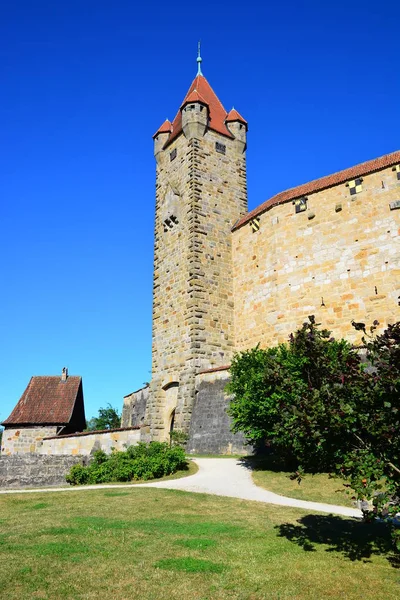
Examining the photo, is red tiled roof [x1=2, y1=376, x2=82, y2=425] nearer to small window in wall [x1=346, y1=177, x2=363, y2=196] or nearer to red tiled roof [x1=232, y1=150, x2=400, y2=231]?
red tiled roof [x1=232, y1=150, x2=400, y2=231]

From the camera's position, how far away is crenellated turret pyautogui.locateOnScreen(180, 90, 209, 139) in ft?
79.3

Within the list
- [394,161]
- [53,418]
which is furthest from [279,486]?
[53,418]

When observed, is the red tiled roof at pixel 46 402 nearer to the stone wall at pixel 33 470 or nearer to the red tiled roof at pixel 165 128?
the stone wall at pixel 33 470

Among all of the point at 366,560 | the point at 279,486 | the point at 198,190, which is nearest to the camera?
the point at 366,560

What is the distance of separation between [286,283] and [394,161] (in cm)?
673

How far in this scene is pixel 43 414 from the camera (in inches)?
1248

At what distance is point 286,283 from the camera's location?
68.3ft

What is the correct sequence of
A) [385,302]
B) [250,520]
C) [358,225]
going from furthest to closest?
[358,225] < [385,302] < [250,520]

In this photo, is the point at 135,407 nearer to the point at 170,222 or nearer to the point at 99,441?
the point at 99,441

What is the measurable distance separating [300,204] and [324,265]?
334 cm

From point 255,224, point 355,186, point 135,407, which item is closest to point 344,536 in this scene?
point 355,186

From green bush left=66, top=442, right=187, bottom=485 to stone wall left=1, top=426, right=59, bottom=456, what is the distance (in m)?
17.5

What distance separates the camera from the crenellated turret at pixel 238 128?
26067mm

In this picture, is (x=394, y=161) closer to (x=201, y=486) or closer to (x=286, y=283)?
(x=286, y=283)
